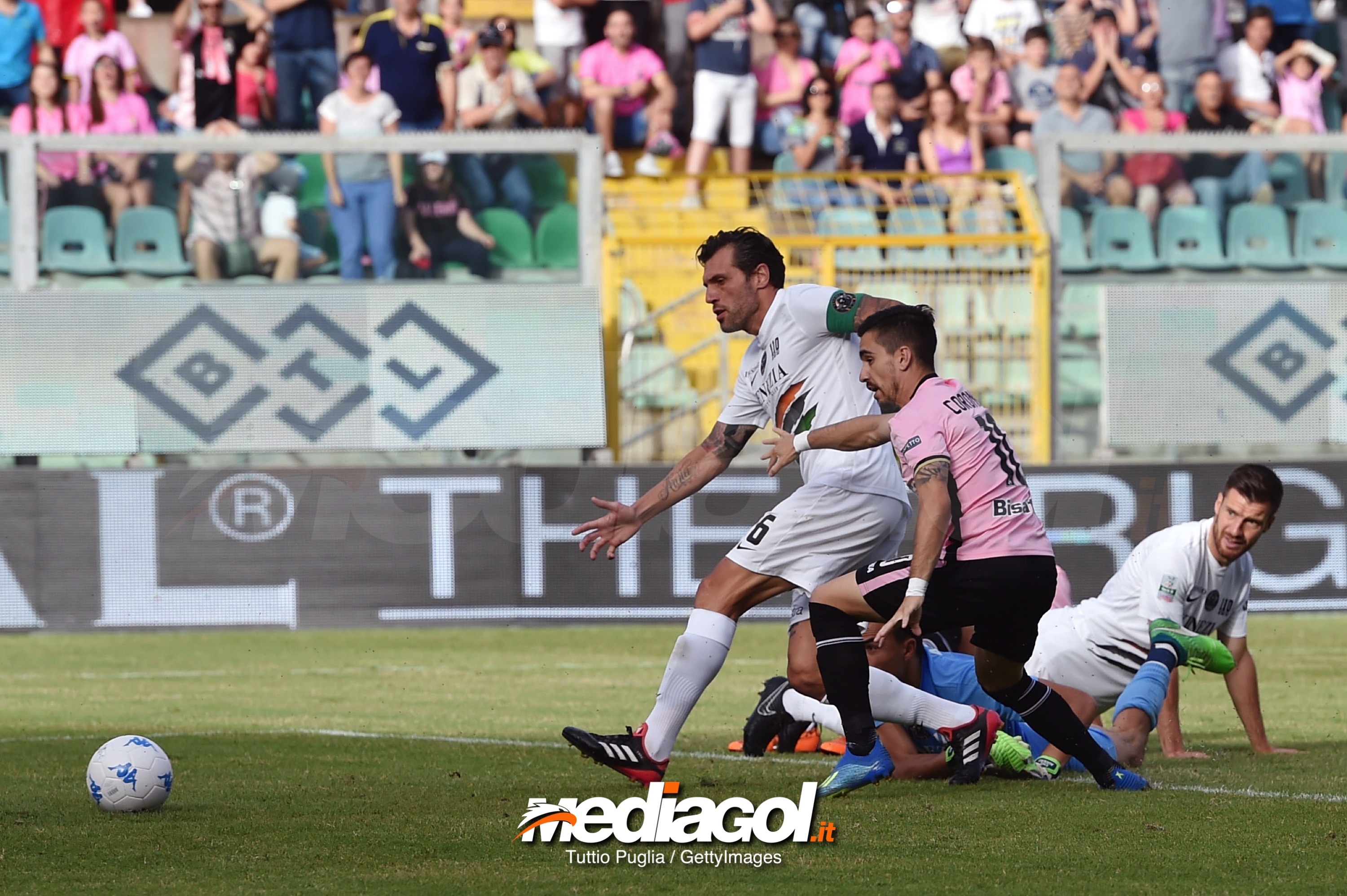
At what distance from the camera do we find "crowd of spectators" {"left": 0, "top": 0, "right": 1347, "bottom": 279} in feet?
47.9

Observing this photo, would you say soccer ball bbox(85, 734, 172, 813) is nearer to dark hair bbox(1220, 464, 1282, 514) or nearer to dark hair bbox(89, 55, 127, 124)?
dark hair bbox(1220, 464, 1282, 514)

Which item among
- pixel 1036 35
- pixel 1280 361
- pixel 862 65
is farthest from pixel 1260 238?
pixel 862 65

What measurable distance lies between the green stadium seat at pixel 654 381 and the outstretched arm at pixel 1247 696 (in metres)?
7.67

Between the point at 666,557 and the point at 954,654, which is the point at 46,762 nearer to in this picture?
the point at 954,654

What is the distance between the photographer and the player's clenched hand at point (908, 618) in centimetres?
568

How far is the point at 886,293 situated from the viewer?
15.2 metres

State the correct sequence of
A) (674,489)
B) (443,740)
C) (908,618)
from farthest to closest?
(443,740)
(674,489)
(908,618)

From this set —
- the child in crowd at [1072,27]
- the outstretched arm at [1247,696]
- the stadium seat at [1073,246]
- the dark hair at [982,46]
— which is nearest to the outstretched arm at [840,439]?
the outstretched arm at [1247,696]

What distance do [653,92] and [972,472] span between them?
39.5ft

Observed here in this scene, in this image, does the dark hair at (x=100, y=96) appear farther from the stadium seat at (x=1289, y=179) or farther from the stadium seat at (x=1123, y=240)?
the stadium seat at (x=1289, y=179)

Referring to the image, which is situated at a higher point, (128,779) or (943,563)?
(943,563)

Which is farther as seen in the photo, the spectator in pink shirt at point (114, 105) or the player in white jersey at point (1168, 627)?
the spectator in pink shirt at point (114, 105)

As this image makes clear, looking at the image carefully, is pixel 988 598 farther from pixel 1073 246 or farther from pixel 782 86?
pixel 782 86

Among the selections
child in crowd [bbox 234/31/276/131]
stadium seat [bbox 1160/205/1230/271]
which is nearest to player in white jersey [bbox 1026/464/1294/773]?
stadium seat [bbox 1160/205/1230/271]
